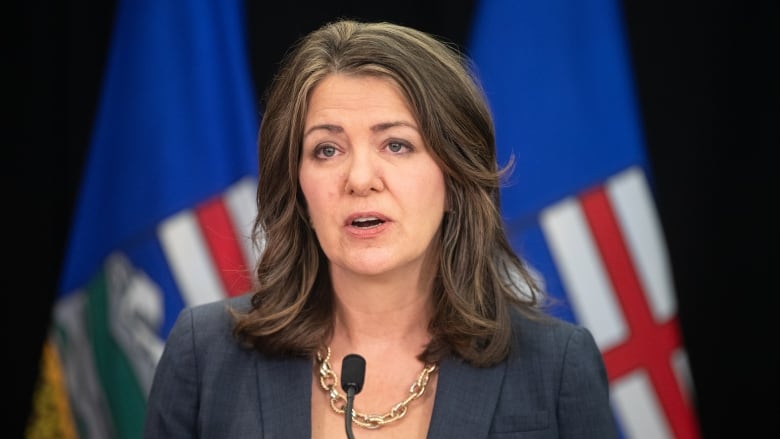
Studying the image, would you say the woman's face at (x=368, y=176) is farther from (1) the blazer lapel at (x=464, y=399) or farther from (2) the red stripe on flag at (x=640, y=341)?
(2) the red stripe on flag at (x=640, y=341)

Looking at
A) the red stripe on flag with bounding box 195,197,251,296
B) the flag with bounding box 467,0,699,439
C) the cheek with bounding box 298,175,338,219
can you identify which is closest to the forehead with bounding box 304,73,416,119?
the cheek with bounding box 298,175,338,219

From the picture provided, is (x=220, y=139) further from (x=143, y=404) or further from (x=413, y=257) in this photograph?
(x=413, y=257)

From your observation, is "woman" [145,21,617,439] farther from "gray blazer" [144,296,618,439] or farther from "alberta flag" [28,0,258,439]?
"alberta flag" [28,0,258,439]

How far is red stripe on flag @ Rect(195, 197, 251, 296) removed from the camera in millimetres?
3229

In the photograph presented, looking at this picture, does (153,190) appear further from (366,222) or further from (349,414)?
(349,414)

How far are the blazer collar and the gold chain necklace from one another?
0.12 ft

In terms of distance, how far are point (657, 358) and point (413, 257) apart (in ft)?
4.78

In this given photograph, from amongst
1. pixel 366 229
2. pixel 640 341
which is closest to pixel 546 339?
pixel 366 229

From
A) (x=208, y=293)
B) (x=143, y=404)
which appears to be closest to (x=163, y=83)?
(x=208, y=293)

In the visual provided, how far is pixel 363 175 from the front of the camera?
5.93 ft

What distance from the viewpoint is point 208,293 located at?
10.7 feet

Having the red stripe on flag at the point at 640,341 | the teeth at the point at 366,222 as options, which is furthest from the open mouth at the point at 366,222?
the red stripe on flag at the point at 640,341

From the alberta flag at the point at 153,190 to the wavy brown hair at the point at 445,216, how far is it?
4.07 ft

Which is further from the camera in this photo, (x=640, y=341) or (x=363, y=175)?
(x=640, y=341)
